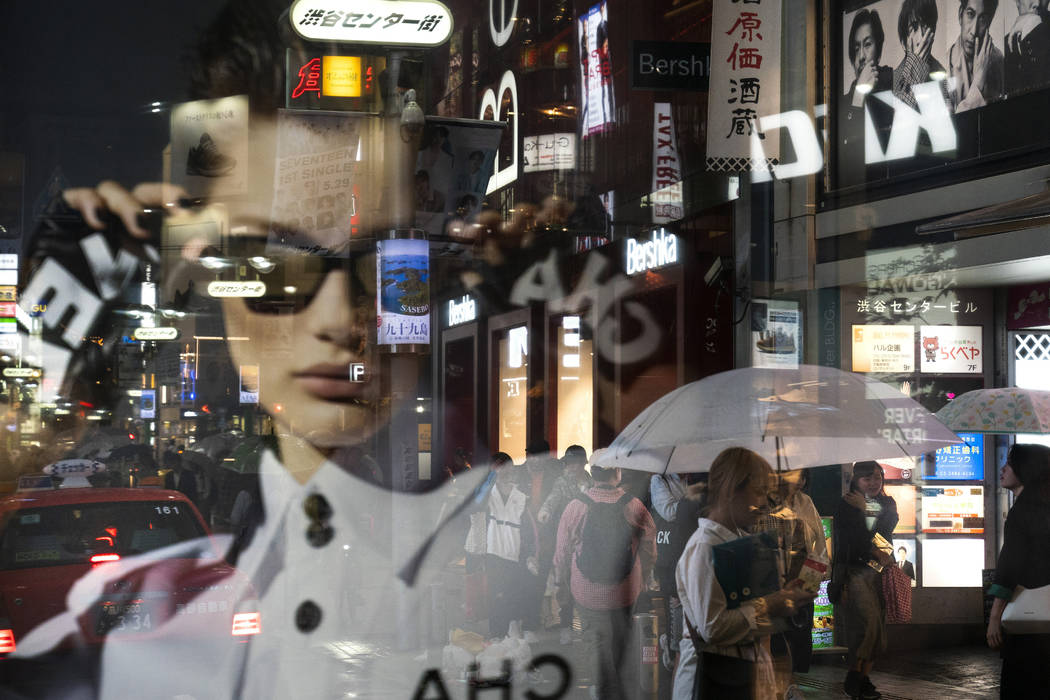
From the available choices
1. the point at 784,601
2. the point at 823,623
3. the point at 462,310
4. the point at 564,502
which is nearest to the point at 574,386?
the point at 462,310

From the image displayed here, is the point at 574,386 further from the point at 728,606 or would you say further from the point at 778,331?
the point at 728,606

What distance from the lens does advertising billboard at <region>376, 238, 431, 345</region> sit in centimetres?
1087

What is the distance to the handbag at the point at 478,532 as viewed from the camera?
11859 millimetres

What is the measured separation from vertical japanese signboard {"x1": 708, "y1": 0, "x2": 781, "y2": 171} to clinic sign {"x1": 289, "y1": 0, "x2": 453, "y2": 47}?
325 centimetres

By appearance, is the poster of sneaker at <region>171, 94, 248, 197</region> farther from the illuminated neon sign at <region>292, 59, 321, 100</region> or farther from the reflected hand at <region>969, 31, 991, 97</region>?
the reflected hand at <region>969, 31, 991, 97</region>

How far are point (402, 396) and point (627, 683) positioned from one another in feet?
11.7

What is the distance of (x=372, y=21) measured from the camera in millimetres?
9898

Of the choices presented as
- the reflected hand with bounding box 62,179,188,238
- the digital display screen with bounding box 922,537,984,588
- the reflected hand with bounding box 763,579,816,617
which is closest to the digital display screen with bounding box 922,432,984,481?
the digital display screen with bounding box 922,537,984,588

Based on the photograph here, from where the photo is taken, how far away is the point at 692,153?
15.4 meters

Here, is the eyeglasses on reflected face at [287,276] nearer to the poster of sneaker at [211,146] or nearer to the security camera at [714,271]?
the poster of sneaker at [211,146]

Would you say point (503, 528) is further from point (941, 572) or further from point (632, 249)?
point (632, 249)

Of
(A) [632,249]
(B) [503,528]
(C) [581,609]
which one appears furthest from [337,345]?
(C) [581,609]

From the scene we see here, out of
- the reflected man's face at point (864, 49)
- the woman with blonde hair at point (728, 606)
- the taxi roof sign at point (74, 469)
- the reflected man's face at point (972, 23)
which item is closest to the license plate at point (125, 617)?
the woman with blonde hair at point (728, 606)

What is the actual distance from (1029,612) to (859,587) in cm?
285
